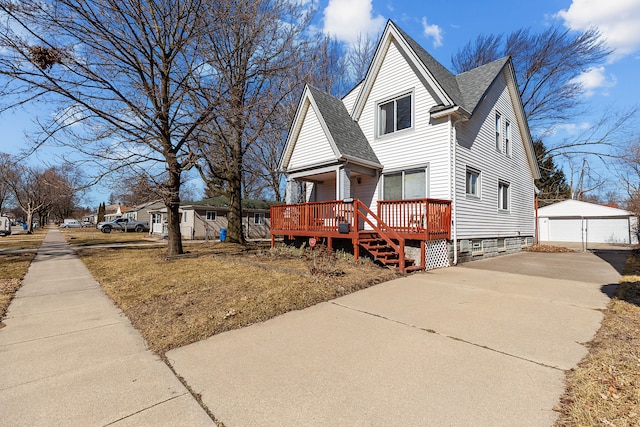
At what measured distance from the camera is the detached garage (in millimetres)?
22250

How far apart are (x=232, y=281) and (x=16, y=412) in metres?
4.26

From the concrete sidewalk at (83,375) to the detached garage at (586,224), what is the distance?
27623mm

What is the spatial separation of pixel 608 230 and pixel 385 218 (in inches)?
927

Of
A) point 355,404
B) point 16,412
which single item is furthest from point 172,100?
point 355,404

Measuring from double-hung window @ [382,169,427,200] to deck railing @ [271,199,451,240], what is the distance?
1.13m

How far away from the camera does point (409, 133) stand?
1083cm

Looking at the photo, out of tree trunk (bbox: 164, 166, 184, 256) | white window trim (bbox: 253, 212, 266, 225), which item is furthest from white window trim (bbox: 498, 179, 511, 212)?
white window trim (bbox: 253, 212, 266, 225)

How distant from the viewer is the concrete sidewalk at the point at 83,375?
2.27 meters

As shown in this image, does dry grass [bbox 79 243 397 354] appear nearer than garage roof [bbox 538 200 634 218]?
Yes

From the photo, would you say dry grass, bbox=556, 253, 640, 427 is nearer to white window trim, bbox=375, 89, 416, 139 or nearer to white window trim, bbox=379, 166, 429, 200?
white window trim, bbox=379, 166, 429, 200

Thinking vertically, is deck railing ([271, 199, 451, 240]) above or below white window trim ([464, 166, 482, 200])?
below

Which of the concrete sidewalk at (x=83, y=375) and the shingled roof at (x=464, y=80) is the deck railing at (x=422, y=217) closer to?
the shingled roof at (x=464, y=80)

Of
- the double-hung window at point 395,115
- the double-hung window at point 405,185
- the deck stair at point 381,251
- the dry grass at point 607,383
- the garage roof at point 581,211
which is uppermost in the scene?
the double-hung window at point 395,115

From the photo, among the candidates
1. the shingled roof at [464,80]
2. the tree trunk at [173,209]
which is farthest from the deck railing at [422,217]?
the tree trunk at [173,209]
